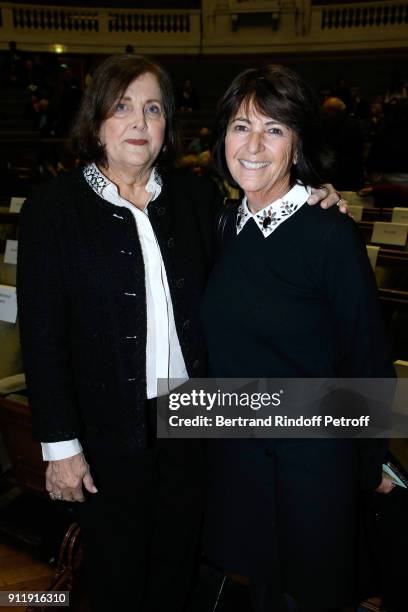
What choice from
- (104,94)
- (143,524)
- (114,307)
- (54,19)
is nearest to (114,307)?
(114,307)

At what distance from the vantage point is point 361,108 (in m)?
9.44

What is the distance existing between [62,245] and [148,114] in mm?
348

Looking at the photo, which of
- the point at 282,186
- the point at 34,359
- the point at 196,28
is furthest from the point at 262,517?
the point at 196,28

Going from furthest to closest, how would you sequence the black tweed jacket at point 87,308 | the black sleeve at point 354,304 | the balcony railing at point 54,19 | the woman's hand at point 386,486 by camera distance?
1. the balcony railing at point 54,19
2. the woman's hand at point 386,486
3. the black tweed jacket at point 87,308
4. the black sleeve at point 354,304

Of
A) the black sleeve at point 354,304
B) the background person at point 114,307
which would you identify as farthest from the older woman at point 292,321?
the background person at point 114,307

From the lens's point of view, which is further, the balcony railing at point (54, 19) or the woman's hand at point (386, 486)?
the balcony railing at point (54, 19)

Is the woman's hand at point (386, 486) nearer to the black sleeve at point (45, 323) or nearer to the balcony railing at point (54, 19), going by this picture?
the black sleeve at point (45, 323)

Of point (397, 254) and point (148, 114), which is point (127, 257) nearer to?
point (148, 114)

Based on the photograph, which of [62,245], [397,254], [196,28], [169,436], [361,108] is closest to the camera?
[62,245]

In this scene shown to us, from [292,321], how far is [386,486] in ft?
1.52

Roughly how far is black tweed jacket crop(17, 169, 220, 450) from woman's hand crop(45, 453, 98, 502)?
2.5 inches

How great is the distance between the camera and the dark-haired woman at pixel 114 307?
3.89ft

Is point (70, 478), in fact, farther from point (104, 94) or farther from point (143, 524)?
point (104, 94)

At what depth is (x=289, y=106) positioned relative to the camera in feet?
3.68
